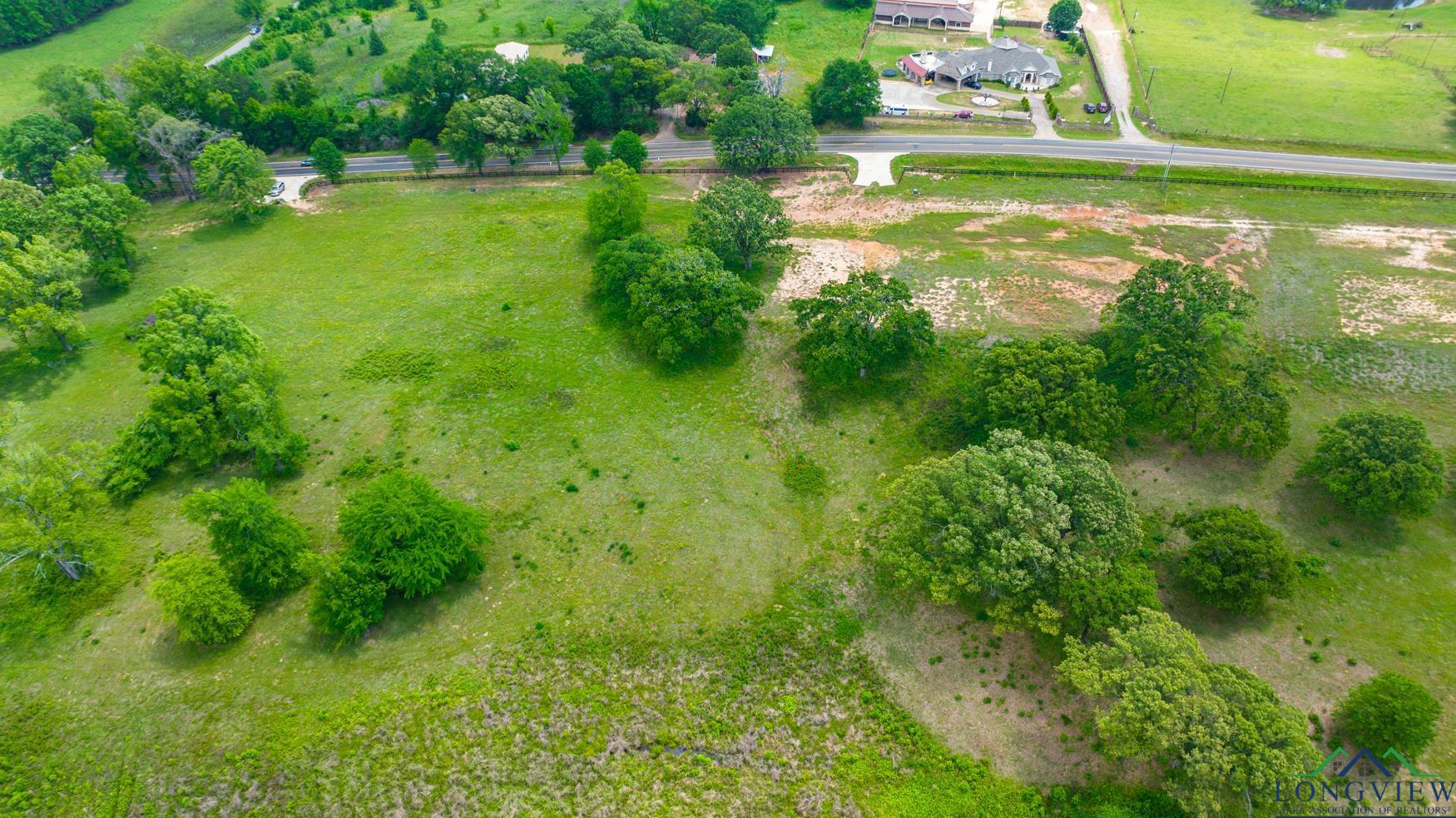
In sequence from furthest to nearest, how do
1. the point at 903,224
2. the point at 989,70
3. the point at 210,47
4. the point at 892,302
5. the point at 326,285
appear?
the point at 210,47, the point at 989,70, the point at 903,224, the point at 326,285, the point at 892,302

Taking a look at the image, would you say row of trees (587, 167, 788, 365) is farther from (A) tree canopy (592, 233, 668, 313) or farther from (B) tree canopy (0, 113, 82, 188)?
(B) tree canopy (0, 113, 82, 188)

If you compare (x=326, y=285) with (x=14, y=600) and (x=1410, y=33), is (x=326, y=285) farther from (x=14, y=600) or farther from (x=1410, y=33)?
(x=1410, y=33)

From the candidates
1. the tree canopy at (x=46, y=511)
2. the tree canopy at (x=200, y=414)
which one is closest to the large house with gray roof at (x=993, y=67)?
the tree canopy at (x=200, y=414)

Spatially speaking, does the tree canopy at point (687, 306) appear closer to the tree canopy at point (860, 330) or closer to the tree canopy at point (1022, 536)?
the tree canopy at point (860, 330)

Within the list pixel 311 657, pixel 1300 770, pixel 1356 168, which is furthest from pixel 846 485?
A: pixel 1356 168

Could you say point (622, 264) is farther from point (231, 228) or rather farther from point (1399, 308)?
point (1399, 308)

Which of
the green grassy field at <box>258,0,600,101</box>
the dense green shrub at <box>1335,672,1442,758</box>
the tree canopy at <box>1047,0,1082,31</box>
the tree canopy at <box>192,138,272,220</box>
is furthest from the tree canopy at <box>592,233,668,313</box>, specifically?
the tree canopy at <box>1047,0,1082,31</box>
